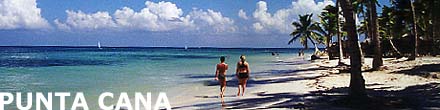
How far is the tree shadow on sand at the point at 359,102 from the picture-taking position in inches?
410

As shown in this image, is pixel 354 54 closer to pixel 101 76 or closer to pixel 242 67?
pixel 242 67

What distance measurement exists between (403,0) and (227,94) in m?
24.1

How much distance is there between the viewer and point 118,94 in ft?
55.6

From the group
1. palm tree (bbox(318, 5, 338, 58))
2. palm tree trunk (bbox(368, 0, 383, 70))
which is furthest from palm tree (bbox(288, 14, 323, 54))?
palm tree trunk (bbox(368, 0, 383, 70))

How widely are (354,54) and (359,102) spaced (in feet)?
3.81

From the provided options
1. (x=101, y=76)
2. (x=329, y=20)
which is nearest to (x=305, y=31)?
(x=329, y=20)

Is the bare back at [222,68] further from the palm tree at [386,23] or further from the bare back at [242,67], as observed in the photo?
the palm tree at [386,23]

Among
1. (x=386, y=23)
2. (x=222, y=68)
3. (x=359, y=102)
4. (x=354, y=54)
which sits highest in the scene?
(x=386, y=23)

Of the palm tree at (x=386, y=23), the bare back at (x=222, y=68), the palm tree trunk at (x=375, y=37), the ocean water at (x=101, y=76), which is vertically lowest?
the ocean water at (x=101, y=76)

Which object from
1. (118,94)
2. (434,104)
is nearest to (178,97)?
(118,94)

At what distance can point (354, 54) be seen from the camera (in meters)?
10.9

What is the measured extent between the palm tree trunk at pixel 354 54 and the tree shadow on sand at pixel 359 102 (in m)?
0.27

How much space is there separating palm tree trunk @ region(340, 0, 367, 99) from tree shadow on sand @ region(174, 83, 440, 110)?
271 millimetres

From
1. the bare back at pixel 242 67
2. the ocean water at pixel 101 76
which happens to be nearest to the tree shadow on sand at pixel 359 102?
the bare back at pixel 242 67
